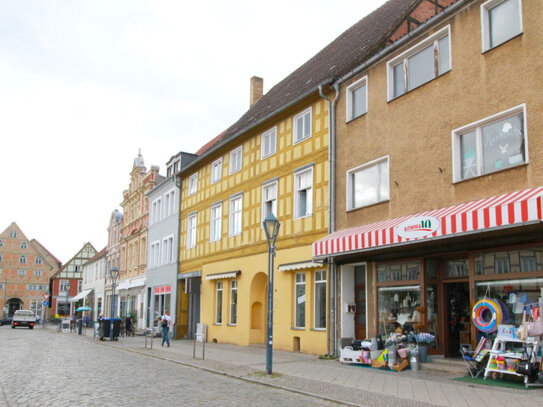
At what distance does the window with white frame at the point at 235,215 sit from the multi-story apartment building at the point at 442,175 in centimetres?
735

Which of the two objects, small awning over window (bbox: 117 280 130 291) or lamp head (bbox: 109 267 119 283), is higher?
lamp head (bbox: 109 267 119 283)

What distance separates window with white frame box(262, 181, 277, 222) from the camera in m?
22.6

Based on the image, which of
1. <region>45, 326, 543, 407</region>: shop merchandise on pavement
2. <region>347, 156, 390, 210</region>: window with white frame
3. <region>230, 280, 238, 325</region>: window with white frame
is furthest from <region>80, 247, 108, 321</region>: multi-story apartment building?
<region>347, 156, 390, 210</region>: window with white frame

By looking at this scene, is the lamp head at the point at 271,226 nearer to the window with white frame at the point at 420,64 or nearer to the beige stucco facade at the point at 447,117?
the beige stucco facade at the point at 447,117

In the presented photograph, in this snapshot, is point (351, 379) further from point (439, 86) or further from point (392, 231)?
point (439, 86)

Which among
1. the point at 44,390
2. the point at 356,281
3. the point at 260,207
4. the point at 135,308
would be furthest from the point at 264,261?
the point at 135,308

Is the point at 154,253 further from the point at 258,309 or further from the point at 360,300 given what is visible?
the point at 360,300

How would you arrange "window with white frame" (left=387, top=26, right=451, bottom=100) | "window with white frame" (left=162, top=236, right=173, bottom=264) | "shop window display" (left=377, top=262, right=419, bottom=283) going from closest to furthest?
1. "window with white frame" (left=387, top=26, right=451, bottom=100)
2. "shop window display" (left=377, top=262, right=419, bottom=283)
3. "window with white frame" (left=162, top=236, right=173, bottom=264)

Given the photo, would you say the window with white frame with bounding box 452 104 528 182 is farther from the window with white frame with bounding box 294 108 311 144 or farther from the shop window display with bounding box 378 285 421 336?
the window with white frame with bounding box 294 108 311 144

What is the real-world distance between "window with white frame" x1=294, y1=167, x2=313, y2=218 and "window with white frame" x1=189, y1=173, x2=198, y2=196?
10.8 m

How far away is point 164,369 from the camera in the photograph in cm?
1619

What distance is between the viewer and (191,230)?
101ft

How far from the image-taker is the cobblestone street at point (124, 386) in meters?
10.5

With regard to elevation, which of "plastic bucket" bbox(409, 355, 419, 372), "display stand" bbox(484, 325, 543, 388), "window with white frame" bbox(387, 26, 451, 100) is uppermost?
"window with white frame" bbox(387, 26, 451, 100)
